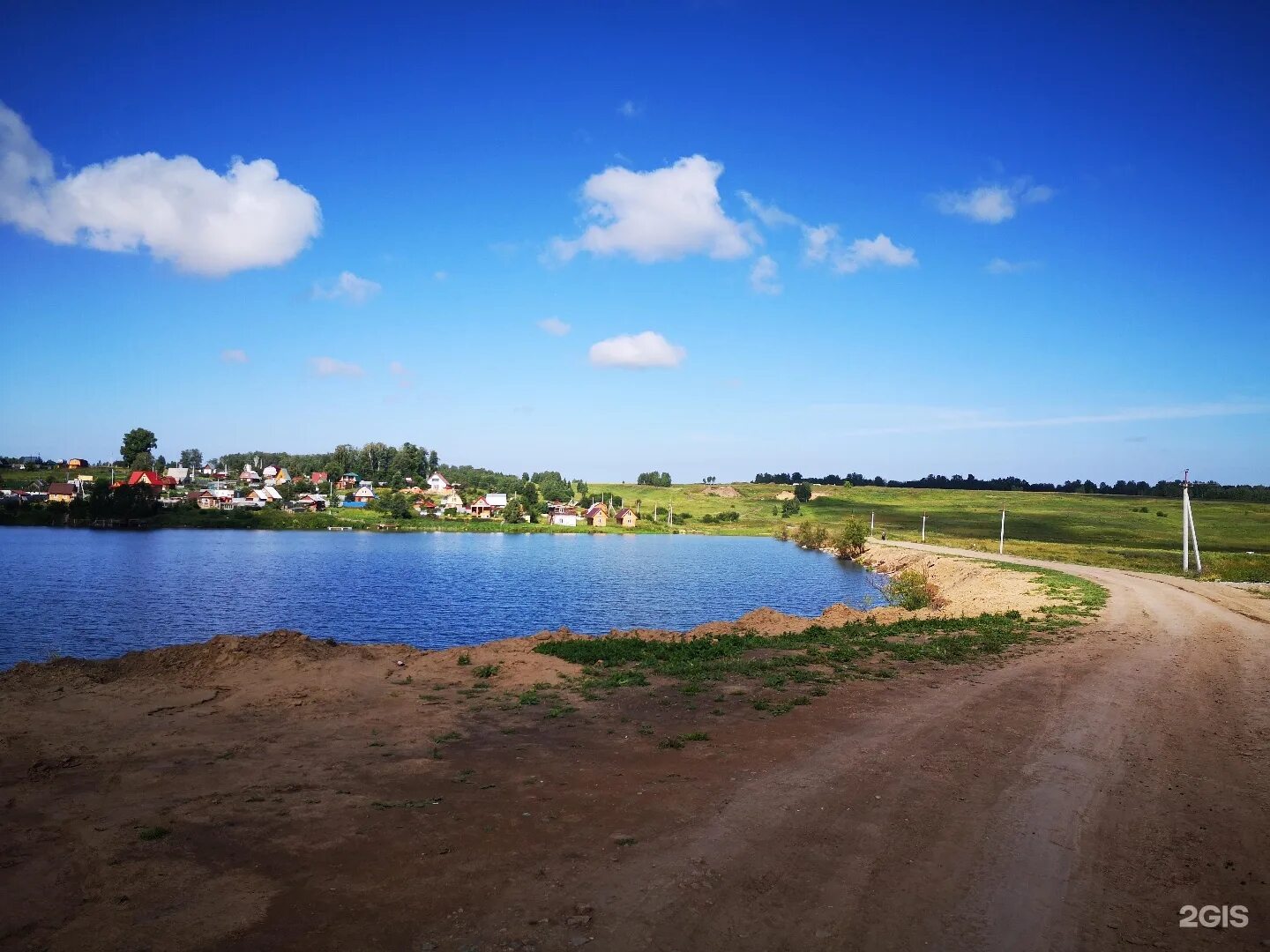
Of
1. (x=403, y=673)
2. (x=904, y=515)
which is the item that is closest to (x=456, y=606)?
(x=403, y=673)

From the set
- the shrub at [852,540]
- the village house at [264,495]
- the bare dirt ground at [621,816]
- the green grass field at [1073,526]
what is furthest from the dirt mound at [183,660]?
the village house at [264,495]

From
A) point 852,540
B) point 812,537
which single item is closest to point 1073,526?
point 812,537

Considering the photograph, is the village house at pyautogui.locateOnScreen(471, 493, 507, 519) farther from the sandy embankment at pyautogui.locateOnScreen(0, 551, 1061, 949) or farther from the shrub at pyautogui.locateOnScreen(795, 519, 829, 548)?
the sandy embankment at pyautogui.locateOnScreen(0, 551, 1061, 949)

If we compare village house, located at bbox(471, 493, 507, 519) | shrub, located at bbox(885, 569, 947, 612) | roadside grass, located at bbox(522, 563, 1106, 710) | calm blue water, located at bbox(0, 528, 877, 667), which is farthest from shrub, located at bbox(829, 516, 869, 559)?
village house, located at bbox(471, 493, 507, 519)

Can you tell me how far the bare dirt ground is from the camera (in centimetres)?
764

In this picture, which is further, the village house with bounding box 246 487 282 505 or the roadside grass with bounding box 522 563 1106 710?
the village house with bounding box 246 487 282 505

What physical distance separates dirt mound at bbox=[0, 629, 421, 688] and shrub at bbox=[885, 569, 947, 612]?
34012mm

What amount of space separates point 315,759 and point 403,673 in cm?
735

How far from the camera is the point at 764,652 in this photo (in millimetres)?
23625

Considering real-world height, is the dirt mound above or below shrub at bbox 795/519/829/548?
above

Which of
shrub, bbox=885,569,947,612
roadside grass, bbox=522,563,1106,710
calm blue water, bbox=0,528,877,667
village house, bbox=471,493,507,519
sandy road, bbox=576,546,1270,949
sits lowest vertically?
calm blue water, bbox=0,528,877,667

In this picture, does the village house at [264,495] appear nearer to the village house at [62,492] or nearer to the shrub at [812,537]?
the village house at [62,492]

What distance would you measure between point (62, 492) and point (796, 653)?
17979cm

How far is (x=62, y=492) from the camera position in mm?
152375
